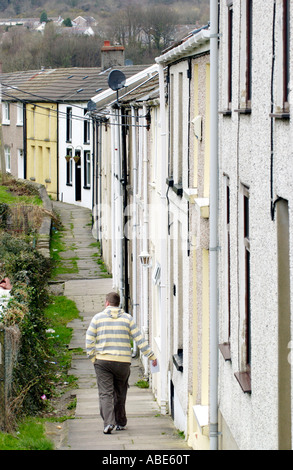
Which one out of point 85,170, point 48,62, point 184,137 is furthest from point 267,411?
point 48,62

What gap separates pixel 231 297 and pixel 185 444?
3178 mm

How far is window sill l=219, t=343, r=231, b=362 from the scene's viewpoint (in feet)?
25.2

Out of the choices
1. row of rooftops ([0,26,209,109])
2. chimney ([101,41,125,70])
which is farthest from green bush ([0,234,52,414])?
chimney ([101,41,125,70])

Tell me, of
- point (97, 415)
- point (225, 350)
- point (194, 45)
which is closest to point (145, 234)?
point (97, 415)

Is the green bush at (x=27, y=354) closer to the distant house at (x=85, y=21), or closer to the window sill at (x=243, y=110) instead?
the window sill at (x=243, y=110)

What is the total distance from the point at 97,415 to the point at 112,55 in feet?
94.3

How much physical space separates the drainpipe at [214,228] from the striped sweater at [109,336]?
71.2 inches

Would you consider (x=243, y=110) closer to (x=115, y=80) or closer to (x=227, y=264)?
(x=227, y=264)

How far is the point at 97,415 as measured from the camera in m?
11.9

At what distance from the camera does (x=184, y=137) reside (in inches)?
424

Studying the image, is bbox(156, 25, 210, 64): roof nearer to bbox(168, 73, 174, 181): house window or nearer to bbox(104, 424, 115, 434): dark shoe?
bbox(168, 73, 174, 181): house window

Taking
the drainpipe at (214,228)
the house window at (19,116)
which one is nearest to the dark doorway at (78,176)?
the house window at (19,116)

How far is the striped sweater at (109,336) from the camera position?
9.77m

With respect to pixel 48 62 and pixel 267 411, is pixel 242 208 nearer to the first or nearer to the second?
pixel 267 411
